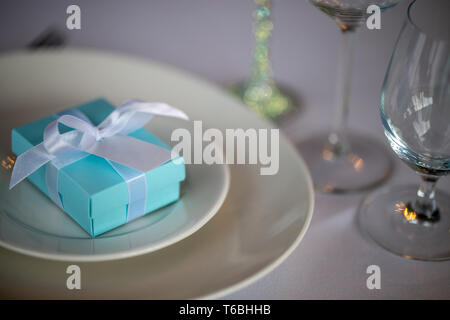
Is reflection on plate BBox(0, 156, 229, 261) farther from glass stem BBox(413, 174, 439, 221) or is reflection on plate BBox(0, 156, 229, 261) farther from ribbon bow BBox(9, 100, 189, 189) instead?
glass stem BBox(413, 174, 439, 221)

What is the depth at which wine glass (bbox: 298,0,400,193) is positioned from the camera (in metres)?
0.70

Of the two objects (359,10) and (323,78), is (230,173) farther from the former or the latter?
(323,78)

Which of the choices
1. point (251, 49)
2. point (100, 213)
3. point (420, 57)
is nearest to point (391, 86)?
point (420, 57)

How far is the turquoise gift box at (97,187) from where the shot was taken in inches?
20.6

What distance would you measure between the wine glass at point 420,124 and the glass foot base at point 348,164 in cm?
7

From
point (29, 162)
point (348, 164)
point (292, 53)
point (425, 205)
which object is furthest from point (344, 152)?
point (29, 162)

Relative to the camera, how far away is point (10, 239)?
50 centimetres

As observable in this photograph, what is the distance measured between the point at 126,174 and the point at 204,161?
4.4 inches

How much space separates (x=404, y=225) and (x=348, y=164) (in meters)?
0.14

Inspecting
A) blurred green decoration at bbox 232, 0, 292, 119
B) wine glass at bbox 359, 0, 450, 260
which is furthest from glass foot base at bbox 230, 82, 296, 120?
wine glass at bbox 359, 0, 450, 260

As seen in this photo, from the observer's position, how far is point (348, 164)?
0.75 metres

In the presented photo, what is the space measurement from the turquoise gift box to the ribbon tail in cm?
1

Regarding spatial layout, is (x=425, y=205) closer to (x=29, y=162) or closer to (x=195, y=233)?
(x=195, y=233)

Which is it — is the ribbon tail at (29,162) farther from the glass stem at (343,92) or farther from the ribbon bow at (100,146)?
the glass stem at (343,92)
